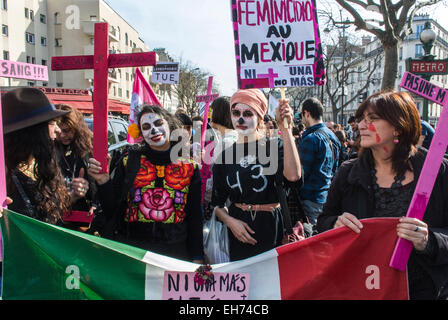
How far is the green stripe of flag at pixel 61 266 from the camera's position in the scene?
6.37ft

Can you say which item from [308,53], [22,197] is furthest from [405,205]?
[22,197]

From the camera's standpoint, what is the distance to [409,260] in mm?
1930

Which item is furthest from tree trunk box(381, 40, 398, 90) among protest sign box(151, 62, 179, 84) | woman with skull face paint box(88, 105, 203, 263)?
woman with skull face paint box(88, 105, 203, 263)

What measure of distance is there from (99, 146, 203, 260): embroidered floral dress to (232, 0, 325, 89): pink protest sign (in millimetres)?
897

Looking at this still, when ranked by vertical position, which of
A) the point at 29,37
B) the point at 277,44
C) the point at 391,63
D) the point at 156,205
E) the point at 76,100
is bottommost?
the point at 156,205

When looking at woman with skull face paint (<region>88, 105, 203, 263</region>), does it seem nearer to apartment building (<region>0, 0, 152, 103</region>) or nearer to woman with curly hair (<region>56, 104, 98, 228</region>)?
woman with curly hair (<region>56, 104, 98, 228</region>)

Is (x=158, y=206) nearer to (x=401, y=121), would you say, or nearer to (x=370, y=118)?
(x=370, y=118)

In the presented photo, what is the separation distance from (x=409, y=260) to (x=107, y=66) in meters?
2.25

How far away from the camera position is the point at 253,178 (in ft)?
8.11

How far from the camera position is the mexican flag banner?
6.36ft

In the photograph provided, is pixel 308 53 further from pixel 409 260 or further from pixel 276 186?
pixel 409 260

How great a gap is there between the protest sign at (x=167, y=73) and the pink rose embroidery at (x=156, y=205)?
5.58 meters

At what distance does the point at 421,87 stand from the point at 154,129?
2.19 m

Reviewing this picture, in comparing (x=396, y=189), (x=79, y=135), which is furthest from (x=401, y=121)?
(x=79, y=135)
